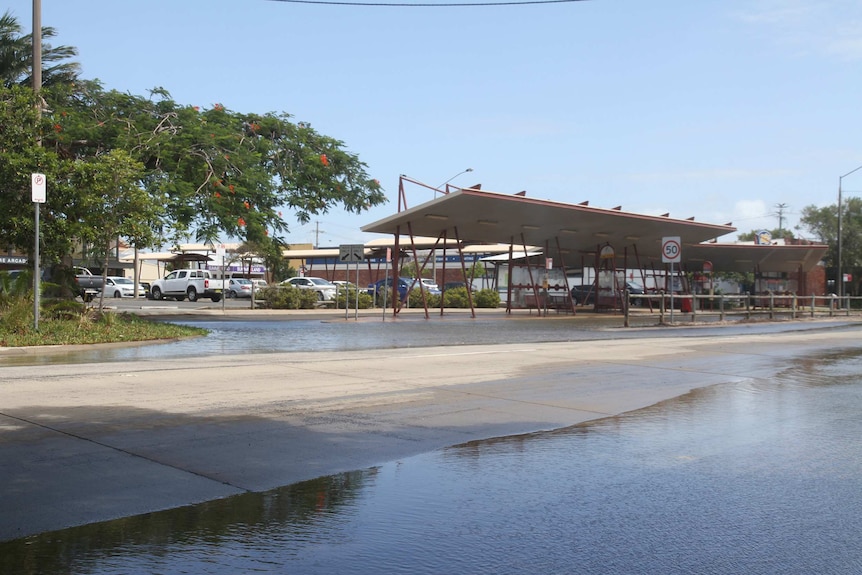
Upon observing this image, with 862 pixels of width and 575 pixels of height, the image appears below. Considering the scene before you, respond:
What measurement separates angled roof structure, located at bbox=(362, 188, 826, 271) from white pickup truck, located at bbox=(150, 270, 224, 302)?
17.0 meters

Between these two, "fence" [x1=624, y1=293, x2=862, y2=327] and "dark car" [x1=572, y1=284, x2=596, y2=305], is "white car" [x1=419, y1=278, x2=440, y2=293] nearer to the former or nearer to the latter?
"dark car" [x1=572, y1=284, x2=596, y2=305]

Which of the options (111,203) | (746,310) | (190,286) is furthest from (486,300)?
(111,203)

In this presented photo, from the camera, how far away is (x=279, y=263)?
3083 cm

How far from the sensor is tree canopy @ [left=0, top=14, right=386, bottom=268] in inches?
758

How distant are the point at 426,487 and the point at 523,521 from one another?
3.37ft

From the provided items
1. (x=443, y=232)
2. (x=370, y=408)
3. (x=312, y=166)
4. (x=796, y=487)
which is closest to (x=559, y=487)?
(x=796, y=487)

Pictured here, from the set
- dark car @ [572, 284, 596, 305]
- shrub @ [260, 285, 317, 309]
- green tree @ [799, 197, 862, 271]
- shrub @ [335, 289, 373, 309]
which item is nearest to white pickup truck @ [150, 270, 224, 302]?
shrub @ [260, 285, 317, 309]

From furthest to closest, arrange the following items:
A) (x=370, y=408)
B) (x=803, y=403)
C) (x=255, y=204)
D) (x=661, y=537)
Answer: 1. (x=255, y=204)
2. (x=803, y=403)
3. (x=370, y=408)
4. (x=661, y=537)

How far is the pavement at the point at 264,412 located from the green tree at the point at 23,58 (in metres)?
17.5

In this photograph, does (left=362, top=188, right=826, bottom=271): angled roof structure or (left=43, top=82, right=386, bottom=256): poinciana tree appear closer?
(left=43, top=82, right=386, bottom=256): poinciana tree

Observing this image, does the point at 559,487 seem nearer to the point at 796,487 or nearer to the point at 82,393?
the point at 796,487

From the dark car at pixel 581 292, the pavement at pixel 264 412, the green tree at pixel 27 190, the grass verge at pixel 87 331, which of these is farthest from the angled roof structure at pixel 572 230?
the pavement at pixel 264 412

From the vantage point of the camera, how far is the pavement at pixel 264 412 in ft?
20.3

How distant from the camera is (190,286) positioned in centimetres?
4944
